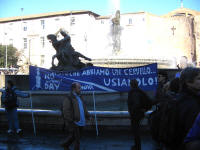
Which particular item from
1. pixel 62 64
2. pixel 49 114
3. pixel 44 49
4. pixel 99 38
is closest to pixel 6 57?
pixel 44 49

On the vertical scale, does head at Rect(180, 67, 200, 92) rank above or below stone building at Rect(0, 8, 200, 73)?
below

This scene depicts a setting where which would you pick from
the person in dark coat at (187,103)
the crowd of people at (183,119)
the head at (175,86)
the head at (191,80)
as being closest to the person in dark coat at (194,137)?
the crowd of people at (183,119)

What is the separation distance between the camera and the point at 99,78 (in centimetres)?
895

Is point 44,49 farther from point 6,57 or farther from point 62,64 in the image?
point 62,64

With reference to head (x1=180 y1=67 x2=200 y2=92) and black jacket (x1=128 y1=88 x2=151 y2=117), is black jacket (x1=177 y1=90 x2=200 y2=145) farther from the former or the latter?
black jacket (x1=128 y1=88 x2=151 y2=117)

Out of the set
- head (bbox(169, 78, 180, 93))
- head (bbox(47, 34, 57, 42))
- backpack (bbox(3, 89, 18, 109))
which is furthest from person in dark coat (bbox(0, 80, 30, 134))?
head (bbox(169, 78, 180, 93))

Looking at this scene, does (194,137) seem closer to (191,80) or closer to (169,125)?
(169,125)

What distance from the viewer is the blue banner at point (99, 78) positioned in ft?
26.2

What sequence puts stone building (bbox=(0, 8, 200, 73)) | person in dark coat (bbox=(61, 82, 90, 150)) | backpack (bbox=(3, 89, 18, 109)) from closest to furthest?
person in dark coat (bbox=(61, 82, 90, 150)) → backpack (bbox=(3, 89, 18, 109)) → stone building (bbox=(0, 8, 200, 73))

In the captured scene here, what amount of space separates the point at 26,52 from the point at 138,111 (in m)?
66.2

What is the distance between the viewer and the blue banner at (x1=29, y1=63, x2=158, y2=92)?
8.00 meters

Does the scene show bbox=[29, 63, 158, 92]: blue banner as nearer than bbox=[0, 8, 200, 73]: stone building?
Yes

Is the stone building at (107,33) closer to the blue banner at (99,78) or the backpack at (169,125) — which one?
the blue banner at (99,78)

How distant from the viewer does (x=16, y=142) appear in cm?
747
